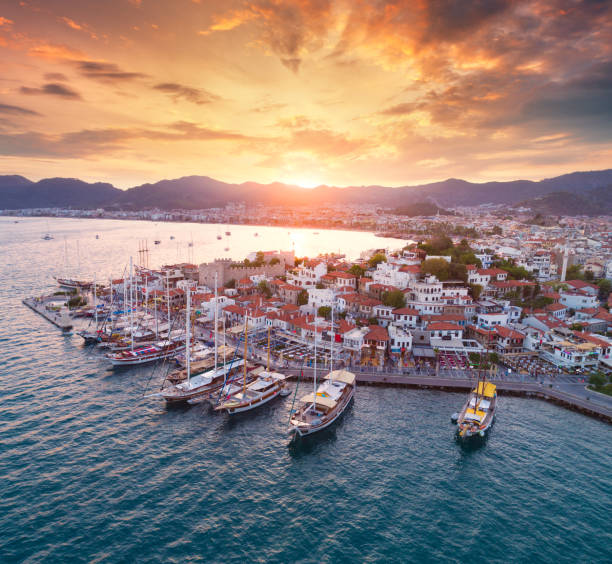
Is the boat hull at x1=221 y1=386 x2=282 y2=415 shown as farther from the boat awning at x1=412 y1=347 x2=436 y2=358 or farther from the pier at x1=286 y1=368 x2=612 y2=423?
the boat awning at x1=412 y1=347 x2=436 y2=358

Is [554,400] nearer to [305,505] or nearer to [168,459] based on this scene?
[305,505]

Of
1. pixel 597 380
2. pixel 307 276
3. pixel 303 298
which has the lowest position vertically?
pixel 597 380

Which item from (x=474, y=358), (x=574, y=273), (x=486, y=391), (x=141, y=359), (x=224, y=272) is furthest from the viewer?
(x=574, y=273)

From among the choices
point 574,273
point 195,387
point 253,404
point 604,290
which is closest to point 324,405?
point 253,404

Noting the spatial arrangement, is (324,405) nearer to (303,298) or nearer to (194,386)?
(194,386)

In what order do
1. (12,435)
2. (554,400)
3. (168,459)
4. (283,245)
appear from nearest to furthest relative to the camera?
(168,459), (12,435), (554,400), (283,245)

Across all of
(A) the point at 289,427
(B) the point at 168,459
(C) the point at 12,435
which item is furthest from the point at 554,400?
(C) the point at 12,435
